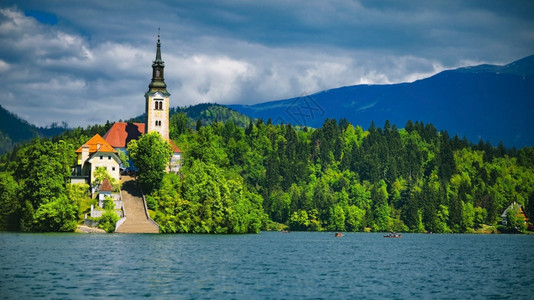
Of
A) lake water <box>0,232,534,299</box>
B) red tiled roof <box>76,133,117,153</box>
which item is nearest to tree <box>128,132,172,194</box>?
red tiled roof <box>76,133,117,153</box>

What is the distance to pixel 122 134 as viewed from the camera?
129 metres

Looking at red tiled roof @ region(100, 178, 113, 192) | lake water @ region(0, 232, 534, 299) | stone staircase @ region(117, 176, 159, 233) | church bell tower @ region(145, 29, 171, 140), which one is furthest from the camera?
church bell tower @ region(145, 29, 171, 140)

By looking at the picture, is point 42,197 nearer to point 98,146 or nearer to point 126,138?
point 98,146

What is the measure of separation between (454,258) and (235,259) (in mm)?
24932

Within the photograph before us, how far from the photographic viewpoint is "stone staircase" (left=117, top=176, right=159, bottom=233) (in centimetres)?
9825

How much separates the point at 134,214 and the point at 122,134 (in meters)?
32.2

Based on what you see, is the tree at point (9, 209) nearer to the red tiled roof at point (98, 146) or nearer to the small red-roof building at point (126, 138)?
the red tiled roof at point (98, 146)

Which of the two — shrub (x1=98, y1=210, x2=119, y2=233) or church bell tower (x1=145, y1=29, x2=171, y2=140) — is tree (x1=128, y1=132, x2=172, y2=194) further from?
church bell tower (x1=145, y1=29, x2=171, y2=140)

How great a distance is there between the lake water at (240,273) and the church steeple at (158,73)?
175 feet

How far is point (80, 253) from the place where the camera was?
61.2m

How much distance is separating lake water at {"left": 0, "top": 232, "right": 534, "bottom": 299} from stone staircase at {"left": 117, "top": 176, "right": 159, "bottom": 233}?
22337mm

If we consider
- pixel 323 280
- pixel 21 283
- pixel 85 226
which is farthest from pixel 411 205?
pixel 21 283

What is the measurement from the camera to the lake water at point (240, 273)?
40.4 m

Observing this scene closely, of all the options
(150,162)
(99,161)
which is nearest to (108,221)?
(150,162)
